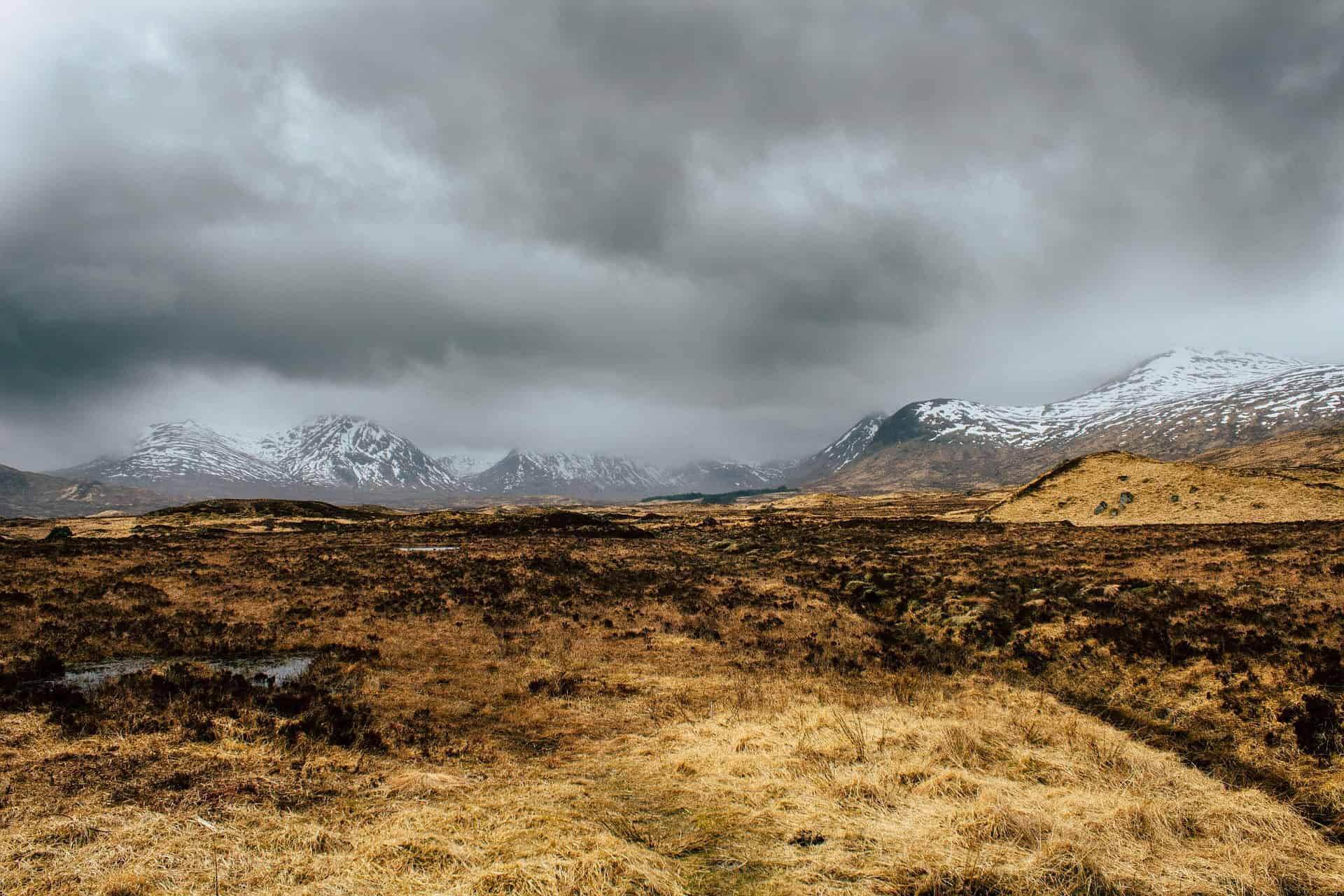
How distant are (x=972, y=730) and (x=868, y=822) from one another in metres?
4.54

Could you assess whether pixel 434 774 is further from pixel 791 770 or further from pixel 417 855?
pixel 791 770

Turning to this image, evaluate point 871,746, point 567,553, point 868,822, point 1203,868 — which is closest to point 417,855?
point 868,822

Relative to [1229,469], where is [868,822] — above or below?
below

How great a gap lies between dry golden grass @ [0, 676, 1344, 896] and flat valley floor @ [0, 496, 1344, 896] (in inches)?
2.0

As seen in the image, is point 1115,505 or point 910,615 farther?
point 1115,505

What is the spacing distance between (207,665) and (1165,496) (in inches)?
2944

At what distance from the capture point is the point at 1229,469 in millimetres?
61562

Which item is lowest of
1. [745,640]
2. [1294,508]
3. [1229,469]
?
[745,640]

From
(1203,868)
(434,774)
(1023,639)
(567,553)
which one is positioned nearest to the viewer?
(1203,868)

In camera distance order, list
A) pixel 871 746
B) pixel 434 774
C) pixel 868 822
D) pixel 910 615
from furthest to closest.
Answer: pixel 910 615 < pixel 871 746 < pixel 434 774 < pixel 868 822

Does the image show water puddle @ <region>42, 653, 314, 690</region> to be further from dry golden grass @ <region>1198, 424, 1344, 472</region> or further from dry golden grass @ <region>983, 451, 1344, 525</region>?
dry golden grass @ <region>1198, 424, 1344, 472</region>

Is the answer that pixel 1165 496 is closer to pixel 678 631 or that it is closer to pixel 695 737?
pixel 678 631

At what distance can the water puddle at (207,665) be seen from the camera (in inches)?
580

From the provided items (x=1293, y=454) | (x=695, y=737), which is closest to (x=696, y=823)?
(x=695, y=737)
